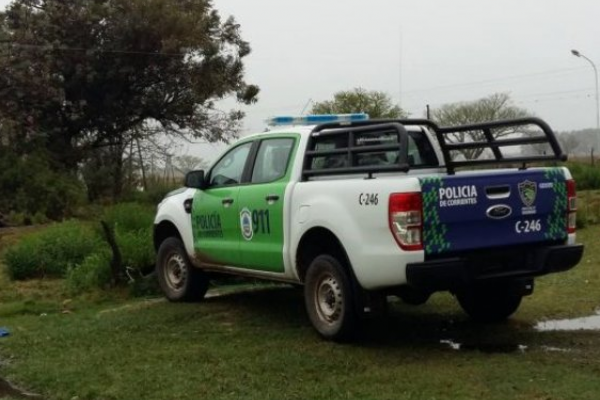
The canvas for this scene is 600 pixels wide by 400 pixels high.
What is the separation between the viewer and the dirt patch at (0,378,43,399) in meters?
5.97

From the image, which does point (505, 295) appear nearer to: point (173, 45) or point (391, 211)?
point (391, 211)

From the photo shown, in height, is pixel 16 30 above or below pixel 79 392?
above

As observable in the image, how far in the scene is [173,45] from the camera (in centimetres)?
2491

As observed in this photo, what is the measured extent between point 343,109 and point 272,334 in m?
24.8

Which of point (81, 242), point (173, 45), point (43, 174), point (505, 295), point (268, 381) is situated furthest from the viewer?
point (173, 45)

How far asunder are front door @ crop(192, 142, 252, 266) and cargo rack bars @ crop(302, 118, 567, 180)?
1.21 m

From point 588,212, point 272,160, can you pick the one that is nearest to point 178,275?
point 272,160

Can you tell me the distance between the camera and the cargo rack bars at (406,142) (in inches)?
251

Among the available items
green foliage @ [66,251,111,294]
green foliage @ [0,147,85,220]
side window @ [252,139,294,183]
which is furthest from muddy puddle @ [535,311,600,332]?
green foliage @ [0,147,85,220]

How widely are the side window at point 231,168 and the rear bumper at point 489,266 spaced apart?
2803mm

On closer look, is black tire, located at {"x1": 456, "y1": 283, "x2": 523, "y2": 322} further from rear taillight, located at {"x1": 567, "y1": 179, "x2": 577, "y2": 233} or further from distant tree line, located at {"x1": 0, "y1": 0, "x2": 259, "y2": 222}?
distant tree line, located at {"x1": 0, "y1": 0, "x2": 259, "y2": 222}

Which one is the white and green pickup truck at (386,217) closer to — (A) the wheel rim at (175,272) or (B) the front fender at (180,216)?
(B) the front fender at (180,216)

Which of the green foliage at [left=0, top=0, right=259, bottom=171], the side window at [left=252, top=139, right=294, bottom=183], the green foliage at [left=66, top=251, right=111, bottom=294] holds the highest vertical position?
the green foliage at [left=0, top=0, right=259, bottom=171]

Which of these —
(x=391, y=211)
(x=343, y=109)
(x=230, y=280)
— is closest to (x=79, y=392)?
(x=391, y=211)
